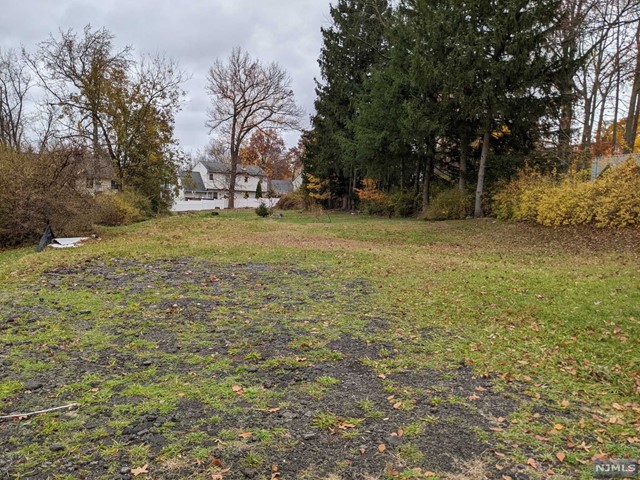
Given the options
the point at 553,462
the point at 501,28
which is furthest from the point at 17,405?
the point at 501,28

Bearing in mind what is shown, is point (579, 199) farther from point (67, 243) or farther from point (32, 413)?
point (67, 243)

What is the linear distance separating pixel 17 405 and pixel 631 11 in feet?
39.5

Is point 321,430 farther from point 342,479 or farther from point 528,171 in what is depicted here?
point 528,171

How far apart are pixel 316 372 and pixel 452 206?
51.5 feet

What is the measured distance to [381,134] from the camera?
20031 millimetres

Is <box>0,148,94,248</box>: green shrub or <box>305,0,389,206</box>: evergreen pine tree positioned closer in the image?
<box>0,148,94,248</box>: green shrub

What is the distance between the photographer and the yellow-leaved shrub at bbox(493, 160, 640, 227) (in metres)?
11.8

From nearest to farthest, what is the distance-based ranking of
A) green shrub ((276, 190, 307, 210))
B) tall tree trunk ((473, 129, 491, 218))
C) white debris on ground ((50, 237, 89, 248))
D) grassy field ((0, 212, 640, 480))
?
1. grassy field ((0, 212, 640, 480))
2. white debris on ground ((50, 237, 89, 248))
3. tall tree trunk ((473, 129, 491, 218))
4. green shrub ((276, 190, 307, 210))

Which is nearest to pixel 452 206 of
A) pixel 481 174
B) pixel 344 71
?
pixel 481 174

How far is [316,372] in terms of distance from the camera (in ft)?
11.9

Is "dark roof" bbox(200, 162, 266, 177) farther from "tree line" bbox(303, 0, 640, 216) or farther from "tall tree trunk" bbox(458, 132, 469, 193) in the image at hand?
"tall tree trunk" bbox(458, 132, 469, 193)

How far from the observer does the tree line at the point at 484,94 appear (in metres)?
14.4

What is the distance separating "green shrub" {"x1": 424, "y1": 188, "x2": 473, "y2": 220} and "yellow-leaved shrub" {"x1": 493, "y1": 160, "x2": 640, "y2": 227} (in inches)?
91.3

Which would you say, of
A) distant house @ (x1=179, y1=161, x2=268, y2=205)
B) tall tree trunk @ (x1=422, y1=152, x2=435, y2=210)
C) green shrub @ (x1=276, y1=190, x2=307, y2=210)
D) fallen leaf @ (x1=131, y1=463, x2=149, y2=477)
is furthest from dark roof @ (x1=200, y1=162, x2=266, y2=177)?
fallen leaf @ (x1=131, y1=463, x2=149, y2=477)
